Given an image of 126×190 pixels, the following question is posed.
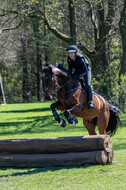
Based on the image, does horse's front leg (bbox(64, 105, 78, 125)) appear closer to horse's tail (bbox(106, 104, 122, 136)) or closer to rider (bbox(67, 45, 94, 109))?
rider (bbox(67, 45, 94, 109))

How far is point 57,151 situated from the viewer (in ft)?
26.4

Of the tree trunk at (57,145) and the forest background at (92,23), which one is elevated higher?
the forest background at (92,23)

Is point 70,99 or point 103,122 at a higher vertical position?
point 70,99

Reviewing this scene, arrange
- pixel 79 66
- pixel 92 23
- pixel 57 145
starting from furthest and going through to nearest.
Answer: pixel 92 23 < pixel 79 66 < pixel 57 145

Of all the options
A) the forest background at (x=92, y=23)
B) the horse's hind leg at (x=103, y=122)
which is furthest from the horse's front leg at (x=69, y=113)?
the forest background at (x=92, y=23)

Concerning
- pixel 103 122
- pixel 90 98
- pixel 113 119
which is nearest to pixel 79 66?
pixel 90 98

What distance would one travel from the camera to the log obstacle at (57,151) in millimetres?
7867

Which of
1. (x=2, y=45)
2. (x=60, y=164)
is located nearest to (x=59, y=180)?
(x=60, y=164)

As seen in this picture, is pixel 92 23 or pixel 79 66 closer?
pixel 79 66

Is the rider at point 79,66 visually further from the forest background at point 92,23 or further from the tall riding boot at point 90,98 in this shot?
the forest background at point 92,23

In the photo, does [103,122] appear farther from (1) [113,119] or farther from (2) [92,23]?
(2) [92,23]

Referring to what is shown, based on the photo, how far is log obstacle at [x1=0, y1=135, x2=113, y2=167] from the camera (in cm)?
787

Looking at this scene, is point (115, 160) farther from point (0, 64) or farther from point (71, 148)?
point (0, 64)

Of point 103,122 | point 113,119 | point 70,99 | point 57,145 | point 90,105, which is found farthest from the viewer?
point 113,119
